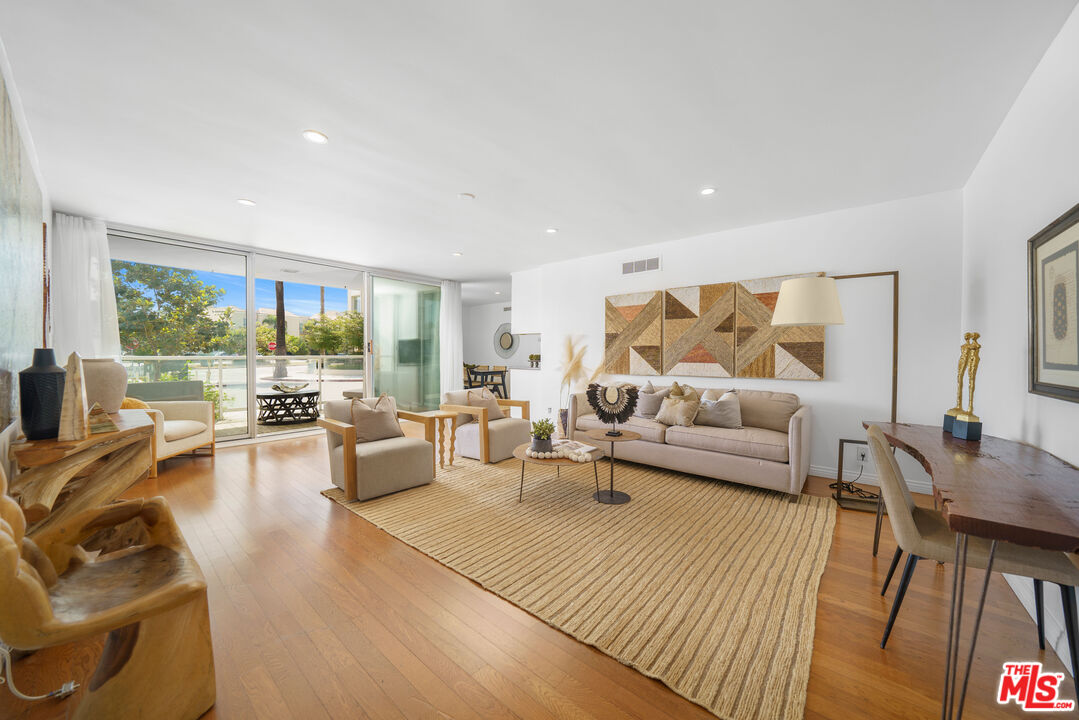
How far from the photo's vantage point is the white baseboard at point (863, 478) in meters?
3.50

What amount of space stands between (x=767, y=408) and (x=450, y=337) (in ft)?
17.5

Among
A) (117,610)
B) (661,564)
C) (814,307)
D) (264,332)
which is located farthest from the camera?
(264,332)

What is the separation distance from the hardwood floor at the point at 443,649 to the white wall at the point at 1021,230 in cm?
53

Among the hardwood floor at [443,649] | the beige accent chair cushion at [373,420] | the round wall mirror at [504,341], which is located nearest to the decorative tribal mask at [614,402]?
the hardwood floor at [443,649]

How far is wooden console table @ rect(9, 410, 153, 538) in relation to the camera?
1.45 metres

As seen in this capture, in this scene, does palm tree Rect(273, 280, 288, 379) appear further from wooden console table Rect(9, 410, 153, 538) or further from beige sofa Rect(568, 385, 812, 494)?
beige sofa Rect(568, 385, 812, 494)

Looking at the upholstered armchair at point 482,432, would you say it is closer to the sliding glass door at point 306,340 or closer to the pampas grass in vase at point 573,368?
the pampas grass in vase at point 573,368

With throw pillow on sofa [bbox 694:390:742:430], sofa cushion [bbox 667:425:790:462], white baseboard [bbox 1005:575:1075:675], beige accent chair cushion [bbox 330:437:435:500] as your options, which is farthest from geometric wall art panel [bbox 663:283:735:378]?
beige accent chair cushion [bbox 330:437:435:500]

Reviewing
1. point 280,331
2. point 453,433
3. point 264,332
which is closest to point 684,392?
point 453,433

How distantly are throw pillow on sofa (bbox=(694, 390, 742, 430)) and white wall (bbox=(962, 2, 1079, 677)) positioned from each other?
1.56m

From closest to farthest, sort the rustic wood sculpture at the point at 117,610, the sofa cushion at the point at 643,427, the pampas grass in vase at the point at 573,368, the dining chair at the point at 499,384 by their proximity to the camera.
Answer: the rustic wood sculpture at the point at 117,610, the sofa cushion at the point at 643,427, the pampas grass in vase at the point at 573,368, the dining chair at the point at 499,384

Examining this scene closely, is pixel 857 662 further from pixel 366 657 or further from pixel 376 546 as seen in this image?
pixel 376 546

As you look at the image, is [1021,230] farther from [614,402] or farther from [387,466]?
[387,466]

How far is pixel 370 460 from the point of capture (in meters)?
3.22
